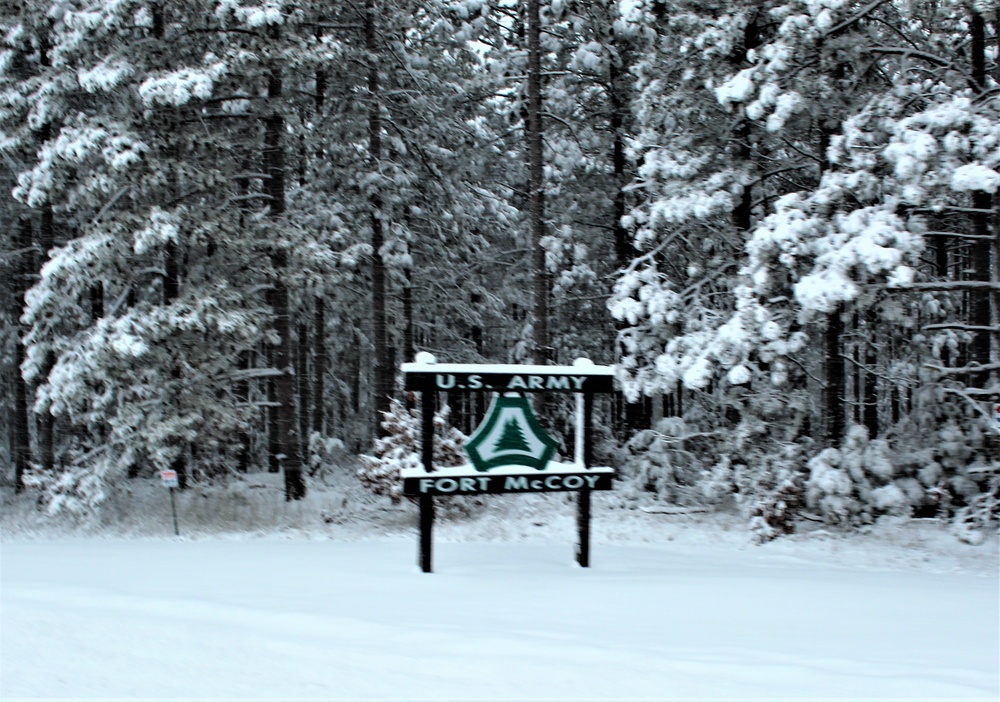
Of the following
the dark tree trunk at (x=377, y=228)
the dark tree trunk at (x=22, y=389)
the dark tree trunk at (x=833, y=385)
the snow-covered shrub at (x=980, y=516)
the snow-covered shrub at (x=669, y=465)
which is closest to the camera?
the snow-covered shrub at (x=980, y=516)

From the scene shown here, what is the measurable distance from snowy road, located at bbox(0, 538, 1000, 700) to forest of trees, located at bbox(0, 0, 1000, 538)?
16.9 ft

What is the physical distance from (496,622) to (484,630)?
462mm

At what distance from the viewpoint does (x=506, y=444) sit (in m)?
9.07

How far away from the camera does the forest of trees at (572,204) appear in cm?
1299

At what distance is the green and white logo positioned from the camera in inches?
354

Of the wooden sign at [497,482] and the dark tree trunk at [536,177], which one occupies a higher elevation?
the dark tree trunk at [536,177]

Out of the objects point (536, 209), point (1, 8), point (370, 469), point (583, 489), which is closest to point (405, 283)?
A: point (536, 209)

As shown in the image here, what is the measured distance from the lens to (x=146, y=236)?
15.4 m

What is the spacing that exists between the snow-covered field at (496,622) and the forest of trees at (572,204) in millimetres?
3495

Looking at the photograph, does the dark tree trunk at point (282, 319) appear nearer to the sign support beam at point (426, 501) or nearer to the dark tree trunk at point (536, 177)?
the dark tree trunk at point (536, 177)

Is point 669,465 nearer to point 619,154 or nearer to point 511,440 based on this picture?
point 511,440

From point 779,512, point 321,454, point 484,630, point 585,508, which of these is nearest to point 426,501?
point 585,508

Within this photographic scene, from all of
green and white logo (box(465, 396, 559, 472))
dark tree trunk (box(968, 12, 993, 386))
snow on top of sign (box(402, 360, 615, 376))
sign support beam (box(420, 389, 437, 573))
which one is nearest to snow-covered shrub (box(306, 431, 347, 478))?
sign support beam (box(420, 389, 437, 573))

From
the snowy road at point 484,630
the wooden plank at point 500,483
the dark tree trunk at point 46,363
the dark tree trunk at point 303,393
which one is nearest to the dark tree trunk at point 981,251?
the snowy road at point 484,630
